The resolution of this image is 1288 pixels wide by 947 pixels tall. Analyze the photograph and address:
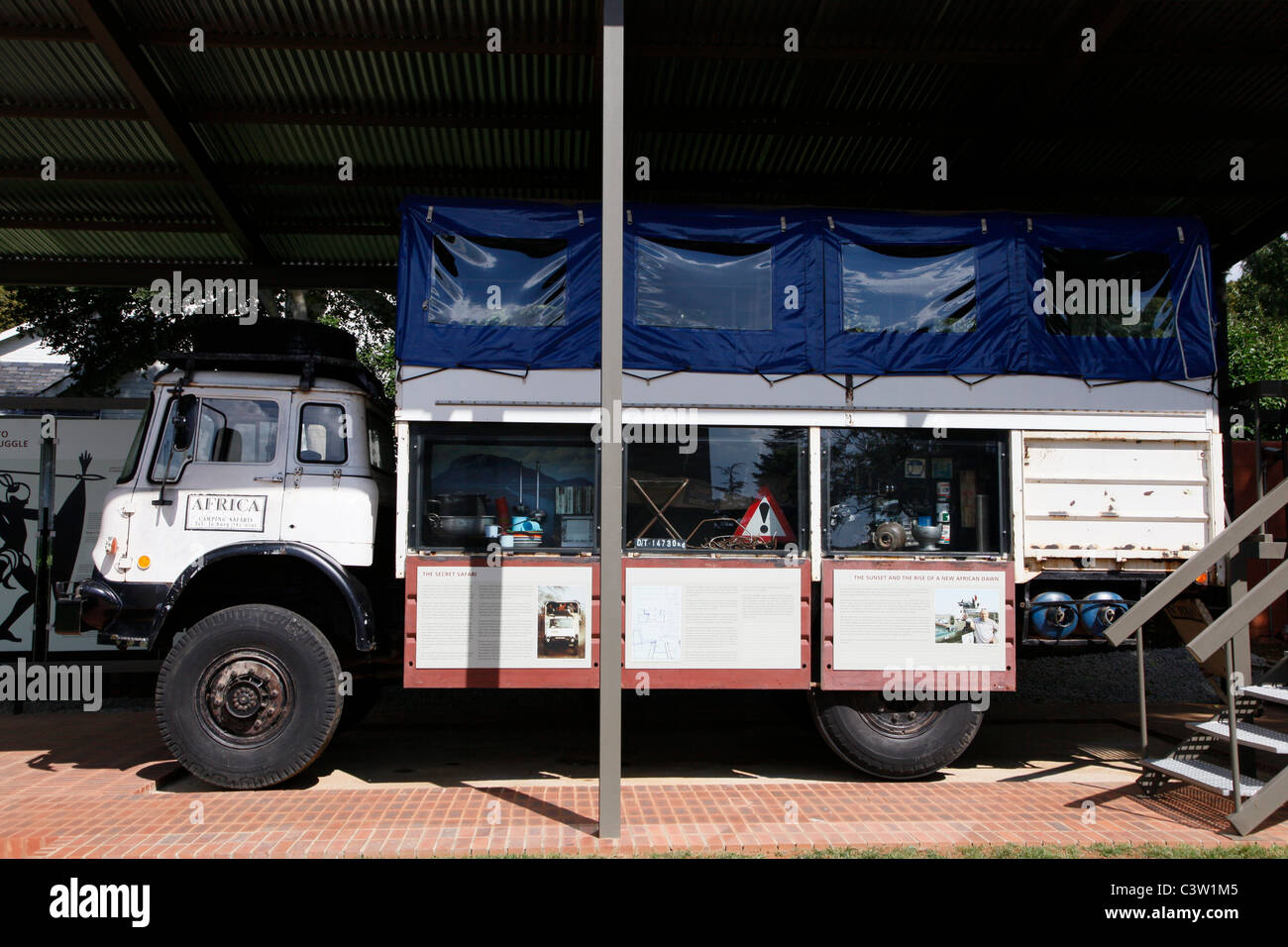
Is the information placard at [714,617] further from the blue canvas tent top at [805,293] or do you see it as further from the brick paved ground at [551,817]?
the blue canvas tent top at [805,293]

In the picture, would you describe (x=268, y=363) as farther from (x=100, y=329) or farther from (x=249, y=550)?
(x=100, y=329)

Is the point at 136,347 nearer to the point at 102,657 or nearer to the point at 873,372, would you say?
the point at 102,657

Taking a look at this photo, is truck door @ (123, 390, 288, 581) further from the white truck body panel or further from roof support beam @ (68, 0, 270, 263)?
roof support beam @ (68, 0, 270, 263)

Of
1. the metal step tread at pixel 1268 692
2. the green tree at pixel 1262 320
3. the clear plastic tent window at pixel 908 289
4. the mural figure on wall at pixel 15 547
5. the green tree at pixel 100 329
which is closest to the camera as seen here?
the metal step tread at pixel 1268 692

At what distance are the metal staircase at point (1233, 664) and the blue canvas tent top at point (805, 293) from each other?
136cm

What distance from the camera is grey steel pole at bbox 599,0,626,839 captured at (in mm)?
5508

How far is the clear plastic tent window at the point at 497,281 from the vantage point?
6656 mm

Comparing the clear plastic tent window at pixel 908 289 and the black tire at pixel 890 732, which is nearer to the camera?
the black tire at pixel 890 732

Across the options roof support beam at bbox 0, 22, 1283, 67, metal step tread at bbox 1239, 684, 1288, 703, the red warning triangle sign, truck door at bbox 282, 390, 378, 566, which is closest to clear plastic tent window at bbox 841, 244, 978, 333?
the red warning triangle sign

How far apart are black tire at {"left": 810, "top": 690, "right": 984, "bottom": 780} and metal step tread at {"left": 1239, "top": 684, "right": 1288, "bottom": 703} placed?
6.03ft

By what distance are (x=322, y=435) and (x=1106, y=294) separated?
611 cm

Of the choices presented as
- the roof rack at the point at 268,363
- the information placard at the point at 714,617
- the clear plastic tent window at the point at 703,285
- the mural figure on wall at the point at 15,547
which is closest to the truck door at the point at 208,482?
Answer: the roof rack at the point at 268,363

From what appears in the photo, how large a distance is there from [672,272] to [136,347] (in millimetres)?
10771

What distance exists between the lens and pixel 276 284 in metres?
10.4
